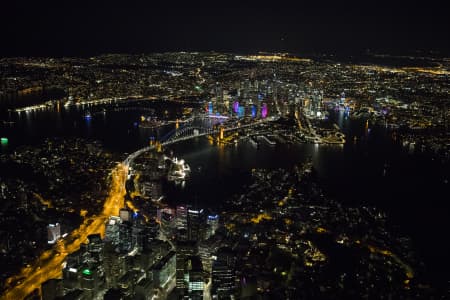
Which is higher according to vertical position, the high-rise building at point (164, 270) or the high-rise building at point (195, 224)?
the high-rise building at point (195, 224)

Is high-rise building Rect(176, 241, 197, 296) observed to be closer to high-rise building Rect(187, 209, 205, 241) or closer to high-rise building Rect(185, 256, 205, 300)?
high-rise building Rect(185, 256, 205, 300)

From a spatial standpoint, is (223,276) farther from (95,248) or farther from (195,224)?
(95,248)

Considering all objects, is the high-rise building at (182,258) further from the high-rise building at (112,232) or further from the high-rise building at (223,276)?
the high-rise building at (112,232)

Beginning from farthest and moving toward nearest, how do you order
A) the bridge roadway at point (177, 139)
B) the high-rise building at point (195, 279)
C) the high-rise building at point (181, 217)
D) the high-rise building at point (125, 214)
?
the bridge roadway at point (177, 139) < the high-rise building at point (125, 214) < the high-rise building at point (181, 217) < the high-rise building at point (195, 279)

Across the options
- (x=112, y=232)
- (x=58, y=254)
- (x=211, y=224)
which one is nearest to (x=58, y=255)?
(x=58, y=254)

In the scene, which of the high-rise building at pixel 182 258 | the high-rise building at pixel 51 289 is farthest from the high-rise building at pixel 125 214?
the high-rise building at pixel 51 289

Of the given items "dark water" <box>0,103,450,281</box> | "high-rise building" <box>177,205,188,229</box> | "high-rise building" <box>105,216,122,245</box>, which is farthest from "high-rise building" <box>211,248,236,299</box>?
"dark water" <box>0,103,450,281</box>

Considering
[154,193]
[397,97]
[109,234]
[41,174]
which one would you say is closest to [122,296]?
[109,234]
